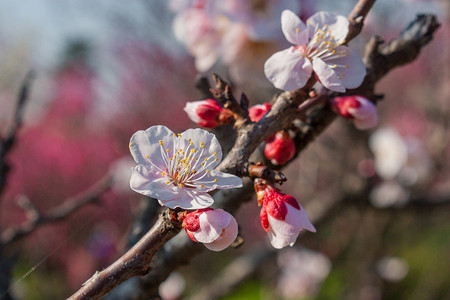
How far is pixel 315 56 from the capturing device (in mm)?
648

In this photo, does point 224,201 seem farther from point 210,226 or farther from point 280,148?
point 210,226

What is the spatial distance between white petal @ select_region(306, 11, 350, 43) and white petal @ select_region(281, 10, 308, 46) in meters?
0.03

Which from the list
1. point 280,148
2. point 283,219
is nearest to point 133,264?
point 283,219

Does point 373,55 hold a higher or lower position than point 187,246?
higher

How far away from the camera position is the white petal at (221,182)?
1.73 feet

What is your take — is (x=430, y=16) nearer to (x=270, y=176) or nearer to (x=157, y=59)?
(x=270, y=176)

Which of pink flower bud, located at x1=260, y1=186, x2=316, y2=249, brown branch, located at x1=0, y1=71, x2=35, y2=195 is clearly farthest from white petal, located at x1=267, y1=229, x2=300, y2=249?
brown branch, located at x1=0, y1=71, x2=35, y2=195

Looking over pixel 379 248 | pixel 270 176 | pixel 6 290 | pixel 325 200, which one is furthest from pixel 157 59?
pixel 270 176

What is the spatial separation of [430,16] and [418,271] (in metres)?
3.92

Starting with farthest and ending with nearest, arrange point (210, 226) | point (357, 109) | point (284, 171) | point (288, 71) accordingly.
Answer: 1. point (284, 171)
2. point (357, 109)
3. point (288, 71)
4. point (210, 226)

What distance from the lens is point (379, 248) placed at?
273cm

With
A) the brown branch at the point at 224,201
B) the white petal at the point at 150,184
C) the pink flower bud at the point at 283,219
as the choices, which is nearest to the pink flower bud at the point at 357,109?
the brown branch at the point at 224,201

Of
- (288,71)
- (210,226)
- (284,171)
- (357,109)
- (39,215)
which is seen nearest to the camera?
(210,226)

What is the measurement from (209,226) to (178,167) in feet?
0.40
